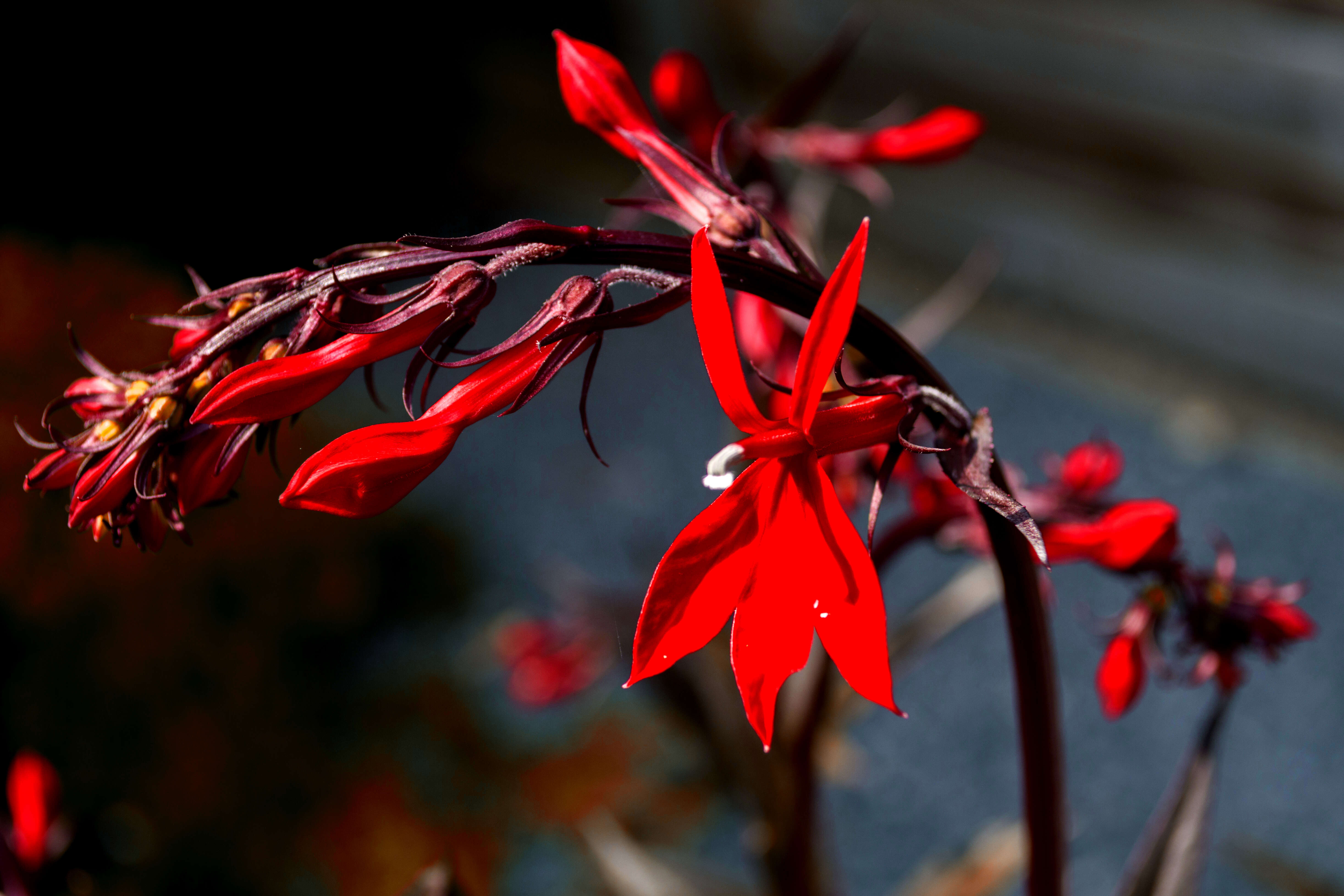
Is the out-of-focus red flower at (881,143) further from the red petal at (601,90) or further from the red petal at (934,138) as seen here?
the red petal at (601,90)

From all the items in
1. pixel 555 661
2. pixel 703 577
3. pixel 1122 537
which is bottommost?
pixel 555 661

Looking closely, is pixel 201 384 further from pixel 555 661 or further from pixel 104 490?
pixel 555 661

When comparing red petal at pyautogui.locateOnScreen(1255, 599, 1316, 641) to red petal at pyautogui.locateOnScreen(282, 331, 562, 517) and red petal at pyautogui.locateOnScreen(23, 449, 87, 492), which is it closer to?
red petal at pyautogui.locateOnScreen(282, 331, 562, 517)

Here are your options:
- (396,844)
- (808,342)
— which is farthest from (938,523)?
(396,844)

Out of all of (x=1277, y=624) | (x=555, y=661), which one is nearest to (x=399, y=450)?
(x=1277, y=624)

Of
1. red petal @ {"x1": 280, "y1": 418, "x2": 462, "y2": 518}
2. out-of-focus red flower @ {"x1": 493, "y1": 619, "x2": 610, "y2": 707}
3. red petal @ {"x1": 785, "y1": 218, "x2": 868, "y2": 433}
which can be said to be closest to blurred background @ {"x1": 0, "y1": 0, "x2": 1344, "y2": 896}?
out-of-focus red flower @ {"x1": 493, "y1": 619, "x2": 610, "y2": 707}

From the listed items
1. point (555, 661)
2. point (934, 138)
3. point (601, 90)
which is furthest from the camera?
point (555, 661)

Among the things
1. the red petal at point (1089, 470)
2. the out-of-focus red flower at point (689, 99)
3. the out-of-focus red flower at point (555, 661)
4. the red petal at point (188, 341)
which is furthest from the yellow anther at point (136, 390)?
the out-of-focus red flower at point (555, 661)
